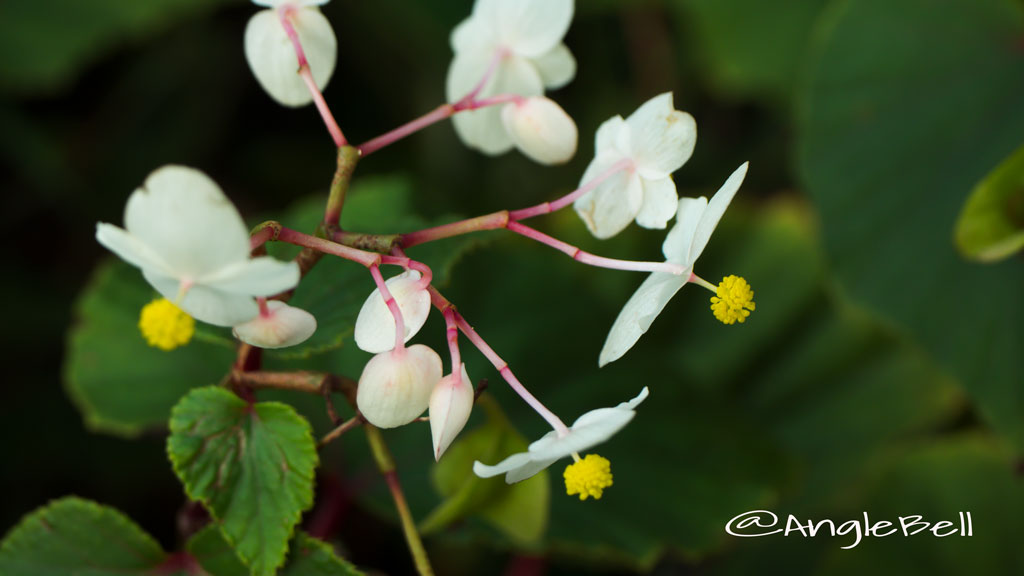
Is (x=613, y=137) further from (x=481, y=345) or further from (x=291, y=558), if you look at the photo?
(x=291, y=558)

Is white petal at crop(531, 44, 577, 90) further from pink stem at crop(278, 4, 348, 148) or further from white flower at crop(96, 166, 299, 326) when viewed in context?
white flower at crop(96, 166, 299, 326)

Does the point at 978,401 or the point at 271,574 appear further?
the point at 978,401

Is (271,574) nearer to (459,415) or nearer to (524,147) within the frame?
(459,415)

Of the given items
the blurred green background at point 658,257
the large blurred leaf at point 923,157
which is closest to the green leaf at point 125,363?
the blurred green background at point 658,257

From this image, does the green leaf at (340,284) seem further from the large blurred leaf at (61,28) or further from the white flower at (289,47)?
the large blurred leaf at (61,28)

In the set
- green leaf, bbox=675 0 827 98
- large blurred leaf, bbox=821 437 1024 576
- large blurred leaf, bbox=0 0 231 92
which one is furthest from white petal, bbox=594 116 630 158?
large blurred leaf, bbox=0 0 231 92

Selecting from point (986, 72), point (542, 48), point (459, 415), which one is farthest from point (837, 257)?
point (459, 415)
